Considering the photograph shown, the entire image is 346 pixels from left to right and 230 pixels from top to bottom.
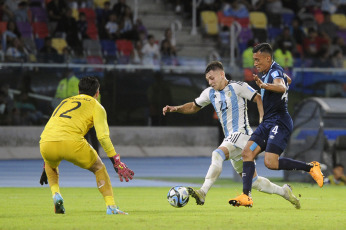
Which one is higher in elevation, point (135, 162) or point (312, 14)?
point (312, 14)

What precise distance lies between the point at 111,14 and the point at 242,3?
608 cm

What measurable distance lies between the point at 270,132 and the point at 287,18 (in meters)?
21.6

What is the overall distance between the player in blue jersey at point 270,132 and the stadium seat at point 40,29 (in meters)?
15.5

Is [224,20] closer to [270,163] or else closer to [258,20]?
[258,20]

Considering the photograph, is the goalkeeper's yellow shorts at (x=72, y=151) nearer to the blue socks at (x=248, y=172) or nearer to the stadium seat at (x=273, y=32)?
the blue socks at (x=248, y=172)

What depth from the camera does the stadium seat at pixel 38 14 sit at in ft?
88.2

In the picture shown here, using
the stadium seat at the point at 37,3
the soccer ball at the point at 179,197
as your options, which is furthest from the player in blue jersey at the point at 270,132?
the stadium seat at the point at 37,3

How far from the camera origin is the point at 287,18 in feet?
106

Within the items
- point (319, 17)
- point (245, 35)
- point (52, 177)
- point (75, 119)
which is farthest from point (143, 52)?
point (75, 119)

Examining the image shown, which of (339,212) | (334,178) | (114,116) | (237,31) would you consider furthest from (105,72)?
(339,212)

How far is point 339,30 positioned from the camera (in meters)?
31.9

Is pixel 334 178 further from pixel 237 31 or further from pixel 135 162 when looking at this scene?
pixel 237 31

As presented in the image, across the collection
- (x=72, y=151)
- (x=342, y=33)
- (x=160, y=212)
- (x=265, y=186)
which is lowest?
(x=342, y=33)

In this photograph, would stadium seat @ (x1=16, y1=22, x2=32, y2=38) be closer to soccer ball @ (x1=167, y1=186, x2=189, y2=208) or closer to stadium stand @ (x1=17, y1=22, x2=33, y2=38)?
stadium stand @ (x1=17, y1=22, x2=33, y2=38)
